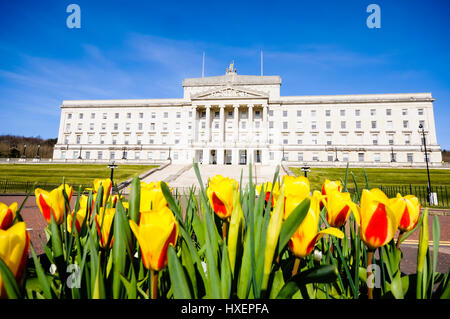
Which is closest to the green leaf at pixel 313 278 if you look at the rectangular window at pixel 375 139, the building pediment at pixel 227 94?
the building pediment at pixel 227 94

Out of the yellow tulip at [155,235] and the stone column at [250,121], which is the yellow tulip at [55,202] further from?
the stone column at [250,121]

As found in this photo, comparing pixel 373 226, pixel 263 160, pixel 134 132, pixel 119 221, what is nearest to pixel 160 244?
pixel 119 221

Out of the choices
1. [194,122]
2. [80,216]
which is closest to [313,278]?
[80,216]

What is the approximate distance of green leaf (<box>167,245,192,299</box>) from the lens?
0.77 metres

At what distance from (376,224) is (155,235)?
90cm

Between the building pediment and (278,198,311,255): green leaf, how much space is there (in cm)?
4984

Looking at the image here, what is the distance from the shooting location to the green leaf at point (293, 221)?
76cm

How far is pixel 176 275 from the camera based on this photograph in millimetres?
778

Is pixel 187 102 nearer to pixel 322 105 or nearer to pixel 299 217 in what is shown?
pixel 322 105

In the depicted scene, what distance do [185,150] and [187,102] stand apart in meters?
13.2

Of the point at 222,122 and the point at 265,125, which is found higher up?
the point at 222,122

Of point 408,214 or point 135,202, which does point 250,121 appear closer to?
point 408,214

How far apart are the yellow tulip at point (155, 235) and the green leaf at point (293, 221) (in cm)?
40
